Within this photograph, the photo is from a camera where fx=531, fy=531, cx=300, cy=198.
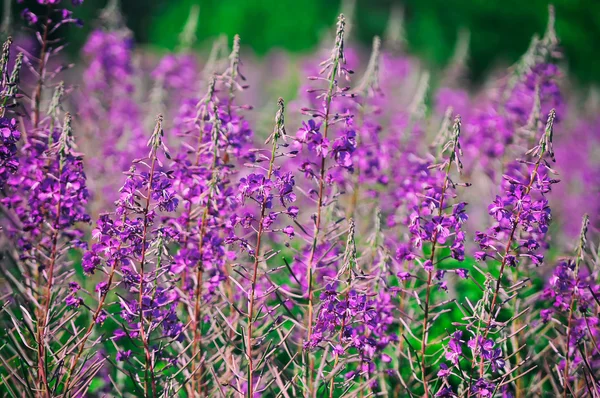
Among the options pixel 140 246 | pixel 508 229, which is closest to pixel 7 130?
pixel 140 246

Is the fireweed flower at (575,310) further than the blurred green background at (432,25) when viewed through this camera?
No

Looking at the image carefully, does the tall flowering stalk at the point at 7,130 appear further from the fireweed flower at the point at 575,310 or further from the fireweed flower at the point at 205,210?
the fireweed flower at the point at 575,310

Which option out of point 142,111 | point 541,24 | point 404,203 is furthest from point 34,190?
point 541,24

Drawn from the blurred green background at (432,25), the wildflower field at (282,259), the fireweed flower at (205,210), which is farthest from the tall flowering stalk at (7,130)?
the blurred green background at (432,25)

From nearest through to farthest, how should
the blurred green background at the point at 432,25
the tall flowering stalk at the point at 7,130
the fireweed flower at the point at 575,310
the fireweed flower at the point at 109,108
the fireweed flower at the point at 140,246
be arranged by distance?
the fireweed flower at the point at 140,246 → the tall flowering stalk at the point at 7,130 → the fireweed flower at the point at 575,310 → the fireweed flower at the point at 109,108 → the blurred green background at the point at 432,25

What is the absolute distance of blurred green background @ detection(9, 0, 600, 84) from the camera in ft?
46.1

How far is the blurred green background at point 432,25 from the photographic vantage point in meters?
14.0

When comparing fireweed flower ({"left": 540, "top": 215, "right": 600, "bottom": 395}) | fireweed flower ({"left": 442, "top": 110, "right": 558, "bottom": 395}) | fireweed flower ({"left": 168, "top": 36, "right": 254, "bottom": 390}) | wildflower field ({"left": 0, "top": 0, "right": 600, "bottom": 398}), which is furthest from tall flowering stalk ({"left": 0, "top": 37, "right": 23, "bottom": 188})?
fireweed flower ({"left": 540, "top": 215, "right": 600, "bottom": 395})

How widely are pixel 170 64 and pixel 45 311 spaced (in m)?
2.71

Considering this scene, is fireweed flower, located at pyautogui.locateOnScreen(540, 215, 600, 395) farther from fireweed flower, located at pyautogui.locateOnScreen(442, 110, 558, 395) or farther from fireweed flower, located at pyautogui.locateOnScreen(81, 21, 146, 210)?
fireweed flower, located at pyautogui.locateOnScreen(81, 21, 146, 210)

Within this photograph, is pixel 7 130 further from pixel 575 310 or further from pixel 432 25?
pixel 432 25

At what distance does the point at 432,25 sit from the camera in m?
14.3

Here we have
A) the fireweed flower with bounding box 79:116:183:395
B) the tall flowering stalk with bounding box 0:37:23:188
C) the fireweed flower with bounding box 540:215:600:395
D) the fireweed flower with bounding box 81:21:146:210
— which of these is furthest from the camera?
the fireweed flower with bounding box 81:21:146:210

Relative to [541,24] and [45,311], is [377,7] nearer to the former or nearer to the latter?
[541,24]
